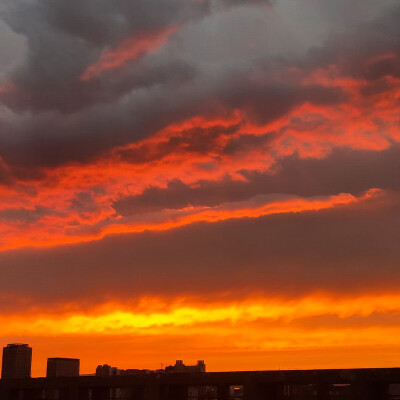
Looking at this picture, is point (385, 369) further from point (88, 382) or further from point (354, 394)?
point (88, 382)

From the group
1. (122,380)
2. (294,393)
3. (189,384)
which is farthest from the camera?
(122,380)

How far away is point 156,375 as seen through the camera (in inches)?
3292

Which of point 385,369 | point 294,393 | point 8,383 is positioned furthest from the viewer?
point 8,383

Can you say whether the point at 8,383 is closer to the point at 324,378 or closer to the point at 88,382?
the point at 88,382

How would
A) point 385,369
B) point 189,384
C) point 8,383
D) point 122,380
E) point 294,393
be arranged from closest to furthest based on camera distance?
point 385,369 → point 294,393 → point 189,384 → point 122,380 → point 8,383

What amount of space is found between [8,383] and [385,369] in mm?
55559

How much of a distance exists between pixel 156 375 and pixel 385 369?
29065mm

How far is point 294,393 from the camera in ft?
242

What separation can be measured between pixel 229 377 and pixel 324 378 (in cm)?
1250

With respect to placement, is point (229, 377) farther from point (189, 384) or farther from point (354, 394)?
point (354, 394)

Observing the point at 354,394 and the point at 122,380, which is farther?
the point at 122,380

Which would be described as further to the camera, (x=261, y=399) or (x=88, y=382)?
(x=88, y=382)

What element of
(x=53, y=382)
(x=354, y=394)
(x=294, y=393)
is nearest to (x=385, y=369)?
(x=354, y=394)

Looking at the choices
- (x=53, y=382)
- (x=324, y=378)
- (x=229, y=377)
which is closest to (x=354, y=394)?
(x=324, y=378)
